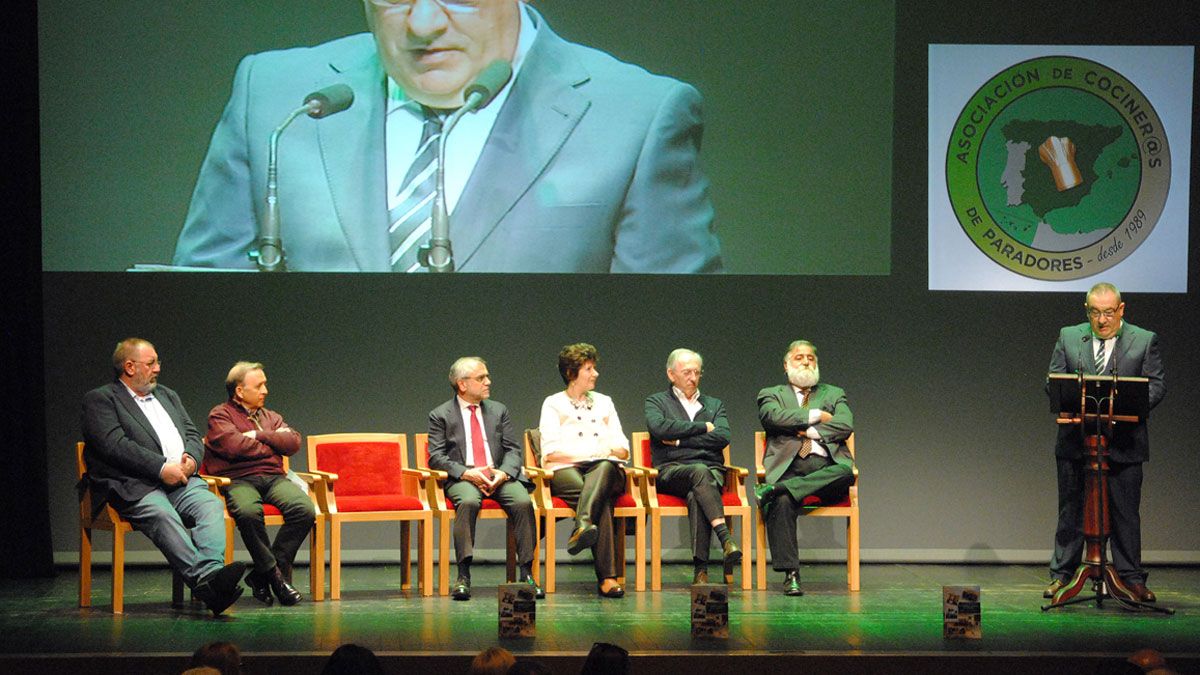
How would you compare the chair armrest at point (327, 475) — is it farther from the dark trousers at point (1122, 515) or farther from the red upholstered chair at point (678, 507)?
the dark trousers at point (1122, 515)

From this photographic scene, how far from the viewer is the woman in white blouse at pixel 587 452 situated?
5945 millimetres

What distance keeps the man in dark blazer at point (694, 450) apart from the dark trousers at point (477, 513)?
0.64 metres

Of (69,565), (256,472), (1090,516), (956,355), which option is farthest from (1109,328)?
(69,565)

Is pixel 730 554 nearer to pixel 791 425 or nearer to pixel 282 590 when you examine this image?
pixel 791 425

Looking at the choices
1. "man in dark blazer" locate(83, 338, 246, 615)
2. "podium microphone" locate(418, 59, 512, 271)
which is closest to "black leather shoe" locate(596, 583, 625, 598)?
"man in dark blazer" locate(83, 338, 246, 615)

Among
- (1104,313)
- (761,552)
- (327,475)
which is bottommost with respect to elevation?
(761,552)

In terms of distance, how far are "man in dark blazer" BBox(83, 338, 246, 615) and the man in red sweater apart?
0.54 ft

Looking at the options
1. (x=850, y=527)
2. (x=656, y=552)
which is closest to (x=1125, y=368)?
(x=850, y=527)

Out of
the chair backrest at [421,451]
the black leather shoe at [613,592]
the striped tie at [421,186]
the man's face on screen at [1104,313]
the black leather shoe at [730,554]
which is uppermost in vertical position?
the striped tie at [421,186]

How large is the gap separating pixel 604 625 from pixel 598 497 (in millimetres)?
942

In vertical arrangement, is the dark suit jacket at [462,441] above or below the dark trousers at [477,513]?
above

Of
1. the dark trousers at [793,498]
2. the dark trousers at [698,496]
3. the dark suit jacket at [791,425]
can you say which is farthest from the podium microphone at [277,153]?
the dark trousers at [793,498]

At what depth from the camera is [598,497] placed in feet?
19.5

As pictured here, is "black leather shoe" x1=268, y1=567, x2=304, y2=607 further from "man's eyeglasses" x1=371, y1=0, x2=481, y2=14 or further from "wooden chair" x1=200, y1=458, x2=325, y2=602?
"man's eyeglasses" x1=371, y1=0, x2=481, y2=14
